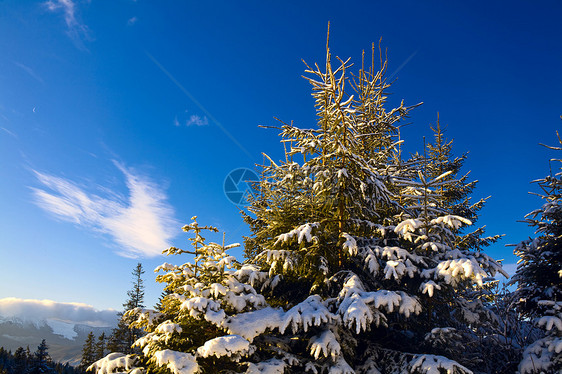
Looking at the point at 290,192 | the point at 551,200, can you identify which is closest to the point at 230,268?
the point at 290,192

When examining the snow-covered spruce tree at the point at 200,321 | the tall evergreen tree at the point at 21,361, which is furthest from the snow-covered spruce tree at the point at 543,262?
the tall evergreen tree at the point at 21,361

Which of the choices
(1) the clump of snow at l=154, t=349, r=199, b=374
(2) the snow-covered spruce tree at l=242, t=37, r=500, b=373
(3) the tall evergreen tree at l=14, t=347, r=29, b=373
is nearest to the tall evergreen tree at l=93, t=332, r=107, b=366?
(3) the tall evergreen tree at l=14, t=347, r=29, b=373

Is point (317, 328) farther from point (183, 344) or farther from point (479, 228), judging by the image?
point (479, 228)

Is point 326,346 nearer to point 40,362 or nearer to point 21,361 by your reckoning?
point 40,362

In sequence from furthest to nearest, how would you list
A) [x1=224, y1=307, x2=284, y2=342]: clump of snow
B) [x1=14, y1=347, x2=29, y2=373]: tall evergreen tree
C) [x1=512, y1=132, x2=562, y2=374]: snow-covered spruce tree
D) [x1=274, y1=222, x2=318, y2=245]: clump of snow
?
[x1=14, y1=347, x2=29, y2=373]: tall evergreen tree, [x1=512, y1=132, x2=562, y2=374]: snow-covered spruce tree, [x1=274, y1=222, x2=318, y2=245]: clump of snow, [x1=224, y1=307, x2=284, y2=342]: clump of snow

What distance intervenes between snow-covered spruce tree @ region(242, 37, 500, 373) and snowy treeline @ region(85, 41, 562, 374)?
4 cm

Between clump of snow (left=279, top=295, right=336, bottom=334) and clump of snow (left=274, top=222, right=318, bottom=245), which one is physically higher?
clump of snow (left=274, top=222, right=318, bottom=245)

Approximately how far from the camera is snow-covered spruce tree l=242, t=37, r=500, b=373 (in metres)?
5.93

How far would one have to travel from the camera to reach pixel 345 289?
20.7 feet

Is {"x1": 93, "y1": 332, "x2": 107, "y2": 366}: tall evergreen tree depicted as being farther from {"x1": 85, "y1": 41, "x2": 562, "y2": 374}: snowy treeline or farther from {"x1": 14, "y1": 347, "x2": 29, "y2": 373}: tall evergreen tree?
{"x1": 85, "y1": 41, "x2": 562, "y2": 374}: snowy treeline

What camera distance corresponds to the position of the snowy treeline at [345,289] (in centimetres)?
575

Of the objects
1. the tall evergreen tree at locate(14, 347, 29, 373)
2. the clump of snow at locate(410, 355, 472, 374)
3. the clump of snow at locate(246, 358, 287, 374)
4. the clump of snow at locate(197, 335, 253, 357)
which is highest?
the clump of snow at locate(197, 335, 253, 357)

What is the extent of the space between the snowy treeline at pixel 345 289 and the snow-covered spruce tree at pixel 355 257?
0.12 ft

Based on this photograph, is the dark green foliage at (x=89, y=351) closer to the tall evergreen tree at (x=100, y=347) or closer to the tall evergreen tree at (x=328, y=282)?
the tall evergreen tree at (x=100, y=347)
